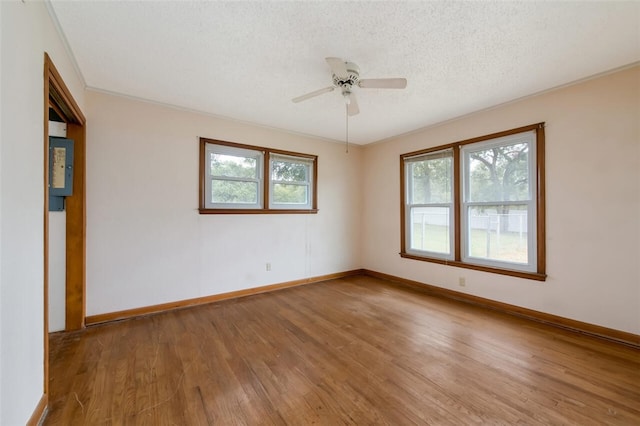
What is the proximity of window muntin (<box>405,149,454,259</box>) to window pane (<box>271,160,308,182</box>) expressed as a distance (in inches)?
69.4

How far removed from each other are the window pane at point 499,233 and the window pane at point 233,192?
3125mm

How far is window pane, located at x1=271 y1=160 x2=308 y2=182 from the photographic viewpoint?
13.3ft

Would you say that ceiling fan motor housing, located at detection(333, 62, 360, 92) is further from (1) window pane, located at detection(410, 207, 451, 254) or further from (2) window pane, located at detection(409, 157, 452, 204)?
(1) window pane, located at detection(410, 207, 451, 254)

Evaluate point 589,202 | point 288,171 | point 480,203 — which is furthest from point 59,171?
point 589,202

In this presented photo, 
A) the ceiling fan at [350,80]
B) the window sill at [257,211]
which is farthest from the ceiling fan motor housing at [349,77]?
the window sill at [257,211]

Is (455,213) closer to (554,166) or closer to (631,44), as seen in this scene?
(554,166)

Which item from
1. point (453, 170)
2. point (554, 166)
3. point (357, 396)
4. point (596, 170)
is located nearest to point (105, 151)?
point (357, 396)

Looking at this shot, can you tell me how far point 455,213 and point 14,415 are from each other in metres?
4.27

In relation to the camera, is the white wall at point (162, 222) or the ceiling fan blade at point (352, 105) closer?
the ceiling fan blade at point (352, 105)

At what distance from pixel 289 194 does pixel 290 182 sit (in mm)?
199

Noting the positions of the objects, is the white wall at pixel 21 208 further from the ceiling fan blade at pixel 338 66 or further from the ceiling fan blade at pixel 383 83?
the ceiling fan blade at pixel 383 83

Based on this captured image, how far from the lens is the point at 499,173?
3219 millimetres

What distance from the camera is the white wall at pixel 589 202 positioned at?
7.66 ft

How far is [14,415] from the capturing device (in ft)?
3.98
